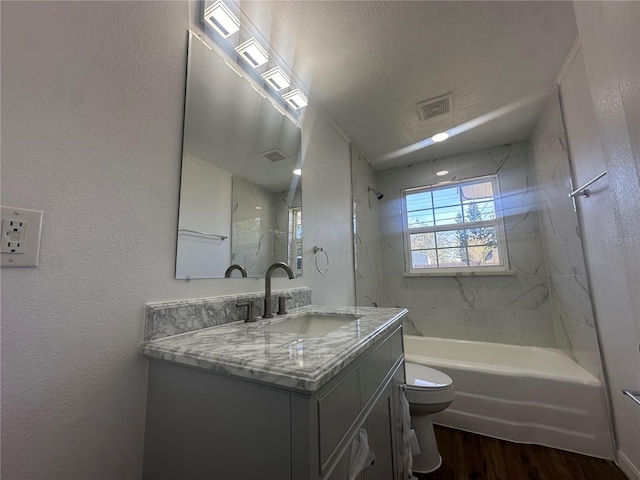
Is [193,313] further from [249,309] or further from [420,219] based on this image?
[420,219]

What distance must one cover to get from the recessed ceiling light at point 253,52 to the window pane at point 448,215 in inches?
94.8

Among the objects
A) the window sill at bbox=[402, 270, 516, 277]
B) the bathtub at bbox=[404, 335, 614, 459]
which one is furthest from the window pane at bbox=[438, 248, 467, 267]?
the bathtub at bbox=[404, 335, 614, 459]

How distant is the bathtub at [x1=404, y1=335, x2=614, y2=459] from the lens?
1613 mm

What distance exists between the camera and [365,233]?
2826 mm

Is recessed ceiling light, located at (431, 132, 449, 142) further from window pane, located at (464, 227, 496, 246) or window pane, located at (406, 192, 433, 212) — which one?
window pane, located at (464, 227, 496, 246)

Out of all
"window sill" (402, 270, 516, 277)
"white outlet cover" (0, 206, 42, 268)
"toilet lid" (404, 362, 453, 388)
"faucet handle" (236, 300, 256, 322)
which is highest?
"white outlet cover" (0, 206, 42, 268)

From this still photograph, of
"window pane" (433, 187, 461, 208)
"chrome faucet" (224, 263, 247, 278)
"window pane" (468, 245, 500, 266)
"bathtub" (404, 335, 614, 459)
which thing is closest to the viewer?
"chrome faucet" (224, 263, 247, 278)

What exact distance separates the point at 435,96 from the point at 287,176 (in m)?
→ 1.32

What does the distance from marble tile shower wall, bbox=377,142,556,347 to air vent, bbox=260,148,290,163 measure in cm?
203

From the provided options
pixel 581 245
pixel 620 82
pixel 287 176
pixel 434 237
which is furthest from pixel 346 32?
pixel 434 237

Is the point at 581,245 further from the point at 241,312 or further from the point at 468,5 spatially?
the point at 241,312

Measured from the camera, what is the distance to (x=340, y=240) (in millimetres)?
2221

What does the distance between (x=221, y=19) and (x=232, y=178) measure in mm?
689

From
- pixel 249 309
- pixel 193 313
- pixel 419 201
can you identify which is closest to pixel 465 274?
pixel 419 201
